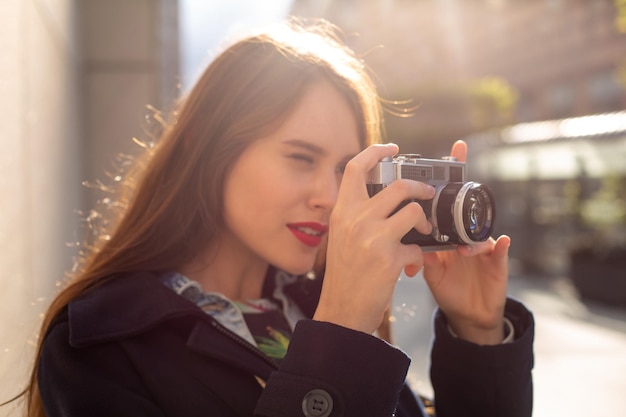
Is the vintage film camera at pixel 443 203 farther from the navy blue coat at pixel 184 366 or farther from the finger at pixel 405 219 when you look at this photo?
the navy blue coat at pixel 184 366

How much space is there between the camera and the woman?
3.78ft

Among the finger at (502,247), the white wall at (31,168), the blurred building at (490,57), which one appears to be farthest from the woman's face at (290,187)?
the blurred building at (490,57)

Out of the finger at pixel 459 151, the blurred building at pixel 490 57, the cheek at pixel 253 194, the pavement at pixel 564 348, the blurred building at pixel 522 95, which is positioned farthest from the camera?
the blurred building at pixel 490 57

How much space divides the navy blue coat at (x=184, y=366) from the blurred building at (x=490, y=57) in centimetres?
1693

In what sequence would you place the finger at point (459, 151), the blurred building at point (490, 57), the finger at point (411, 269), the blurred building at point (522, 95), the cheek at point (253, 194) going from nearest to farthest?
the finger at point (411, 269)
the cheek at point (253, 194)
the finger at point (459, 151)
the blurred building at point (522, 95)
the blurred building at point (490, 57)

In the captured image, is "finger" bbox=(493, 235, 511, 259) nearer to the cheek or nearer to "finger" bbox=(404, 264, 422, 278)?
"finger" bbox=(404, 264, 422, 278)

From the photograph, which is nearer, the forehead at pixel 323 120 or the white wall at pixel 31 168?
the forehead at pixel 323 120

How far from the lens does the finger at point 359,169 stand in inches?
49.8

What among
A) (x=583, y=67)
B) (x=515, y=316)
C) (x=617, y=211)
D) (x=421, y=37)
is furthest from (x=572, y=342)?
(x=583, y=67)

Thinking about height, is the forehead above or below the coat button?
above

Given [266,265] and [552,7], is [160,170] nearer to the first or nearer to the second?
[266,265]

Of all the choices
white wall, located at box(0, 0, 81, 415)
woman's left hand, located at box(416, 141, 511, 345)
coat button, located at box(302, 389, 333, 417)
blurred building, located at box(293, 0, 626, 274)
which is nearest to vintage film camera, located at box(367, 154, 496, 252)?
woman's left hand, located at box(416, 141, 511, 345)

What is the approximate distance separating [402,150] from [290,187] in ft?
0.90

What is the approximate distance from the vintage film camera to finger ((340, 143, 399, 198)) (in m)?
0.03
